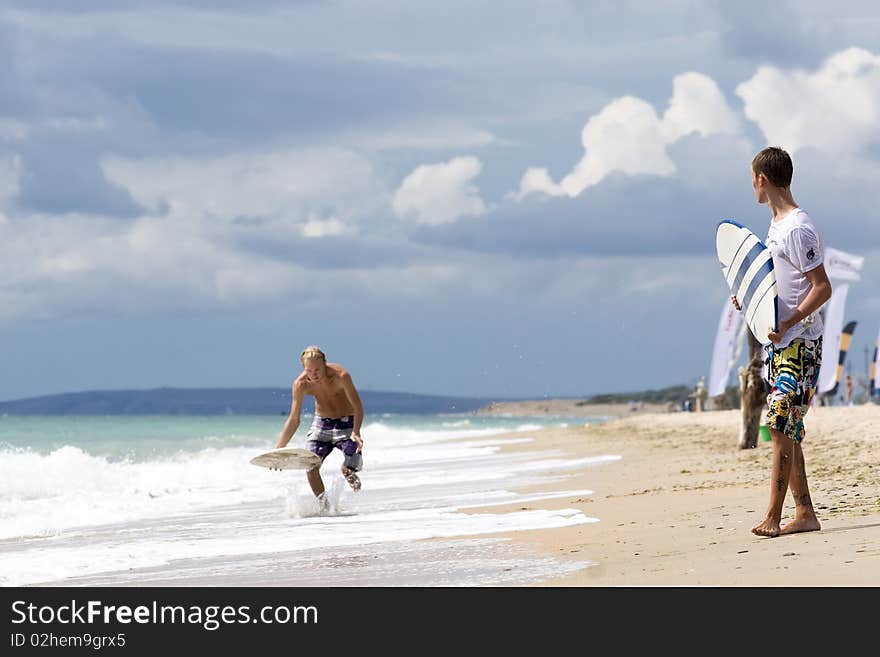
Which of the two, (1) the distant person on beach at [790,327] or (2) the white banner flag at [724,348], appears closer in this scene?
(1) the distant person on beach at [790,327]

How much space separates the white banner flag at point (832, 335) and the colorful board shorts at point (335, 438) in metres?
20.4

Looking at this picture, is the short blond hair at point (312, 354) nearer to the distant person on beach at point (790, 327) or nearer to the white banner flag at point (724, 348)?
the distant person on beach at point (790, 327)

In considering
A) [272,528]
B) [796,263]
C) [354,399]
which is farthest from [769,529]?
[354,399]

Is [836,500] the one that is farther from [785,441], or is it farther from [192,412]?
[192,412]

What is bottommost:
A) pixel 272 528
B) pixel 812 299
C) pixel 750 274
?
pixel 272 528

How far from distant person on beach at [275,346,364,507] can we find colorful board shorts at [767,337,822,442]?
463cm

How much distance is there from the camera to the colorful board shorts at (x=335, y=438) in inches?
397

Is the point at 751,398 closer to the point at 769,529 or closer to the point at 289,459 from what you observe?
the point at 289,459

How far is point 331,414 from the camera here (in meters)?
10.1

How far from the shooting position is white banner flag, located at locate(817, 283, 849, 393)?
28953mm

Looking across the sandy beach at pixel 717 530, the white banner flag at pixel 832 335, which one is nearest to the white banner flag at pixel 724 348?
the white banner flag at pixel 832 335

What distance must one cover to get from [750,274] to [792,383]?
661 mm
